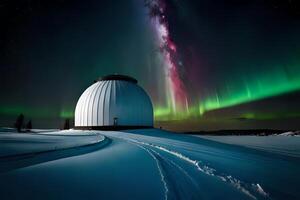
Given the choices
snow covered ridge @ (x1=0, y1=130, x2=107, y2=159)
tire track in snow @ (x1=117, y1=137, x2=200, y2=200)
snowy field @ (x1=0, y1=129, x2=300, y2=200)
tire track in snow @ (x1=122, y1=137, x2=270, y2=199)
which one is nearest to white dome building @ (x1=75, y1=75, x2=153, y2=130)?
snow covered ridge @ (x1=0, y1=130, x2=107, y2=159)

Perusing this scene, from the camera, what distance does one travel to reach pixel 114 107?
28156 mm

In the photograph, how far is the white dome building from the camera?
2809 centimetres

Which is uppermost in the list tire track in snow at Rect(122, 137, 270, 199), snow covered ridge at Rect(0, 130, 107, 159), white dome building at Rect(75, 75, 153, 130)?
white dome building at Rect(75, 75, 153, 130)

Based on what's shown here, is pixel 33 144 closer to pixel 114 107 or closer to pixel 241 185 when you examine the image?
pixel 241 185

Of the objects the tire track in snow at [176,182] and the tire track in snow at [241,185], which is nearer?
the tire track in snow at [176,182]

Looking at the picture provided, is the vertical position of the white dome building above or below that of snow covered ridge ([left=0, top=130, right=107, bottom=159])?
above

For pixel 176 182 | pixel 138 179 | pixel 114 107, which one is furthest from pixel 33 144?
pixel 114 107

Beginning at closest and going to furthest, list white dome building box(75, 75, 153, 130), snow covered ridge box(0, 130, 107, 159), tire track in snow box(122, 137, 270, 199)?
tire track in snow box(122, 137, 270, 199) < snow covered ridge box(0, 130, 107, 159) < white dome building box(75, 75, 153, 130)

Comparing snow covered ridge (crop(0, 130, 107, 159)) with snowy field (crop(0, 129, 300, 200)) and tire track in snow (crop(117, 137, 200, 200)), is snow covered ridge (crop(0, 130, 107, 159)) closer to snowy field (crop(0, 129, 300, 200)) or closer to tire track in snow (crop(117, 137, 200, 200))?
snowy field (crop(0, 129, 300, 200))

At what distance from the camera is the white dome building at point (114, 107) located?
28.1 m

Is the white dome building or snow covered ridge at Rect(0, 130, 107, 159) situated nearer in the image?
snow covered ridge at Rect(0, 130, 107, 159)

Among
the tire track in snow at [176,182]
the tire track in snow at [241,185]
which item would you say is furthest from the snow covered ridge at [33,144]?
the tire track in snow at [241,185]

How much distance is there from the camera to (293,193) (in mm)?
3961

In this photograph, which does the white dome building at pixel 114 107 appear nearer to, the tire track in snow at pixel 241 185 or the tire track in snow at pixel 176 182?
the tire track in snow at pixel 176 182
